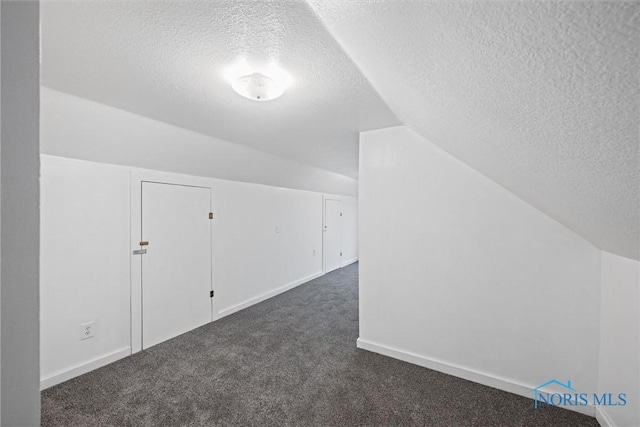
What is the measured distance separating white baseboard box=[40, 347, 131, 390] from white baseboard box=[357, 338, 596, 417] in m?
2.21

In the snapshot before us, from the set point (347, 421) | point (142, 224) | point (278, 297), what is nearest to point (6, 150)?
point (347, 421)

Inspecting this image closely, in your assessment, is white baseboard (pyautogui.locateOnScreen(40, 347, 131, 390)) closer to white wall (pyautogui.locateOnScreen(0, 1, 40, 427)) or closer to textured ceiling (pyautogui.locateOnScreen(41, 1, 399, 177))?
textured ceiling (pyautogui.locateOnScreen(41, 1, 399, 177))

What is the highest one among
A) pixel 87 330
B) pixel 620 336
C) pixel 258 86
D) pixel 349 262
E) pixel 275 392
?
pixel 258 86

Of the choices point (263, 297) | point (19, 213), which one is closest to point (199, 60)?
point (19, 213)

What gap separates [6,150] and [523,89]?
915 millimetres

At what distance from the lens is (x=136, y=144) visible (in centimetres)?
226

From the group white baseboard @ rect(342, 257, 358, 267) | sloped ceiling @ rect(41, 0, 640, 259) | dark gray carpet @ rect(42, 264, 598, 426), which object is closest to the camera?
sloped ceiling @ rect(41, 0, 640, 259)

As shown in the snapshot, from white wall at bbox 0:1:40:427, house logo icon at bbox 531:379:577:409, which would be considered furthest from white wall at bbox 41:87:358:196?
house logo icon at bbox 531:379:577:409

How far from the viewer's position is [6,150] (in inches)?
13.4

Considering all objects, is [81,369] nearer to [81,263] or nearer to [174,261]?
[81,263]

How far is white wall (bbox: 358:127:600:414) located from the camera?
1786 millimetres

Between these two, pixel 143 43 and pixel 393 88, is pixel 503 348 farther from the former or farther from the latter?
pixel 143 43

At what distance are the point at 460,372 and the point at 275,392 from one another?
1.47 metres

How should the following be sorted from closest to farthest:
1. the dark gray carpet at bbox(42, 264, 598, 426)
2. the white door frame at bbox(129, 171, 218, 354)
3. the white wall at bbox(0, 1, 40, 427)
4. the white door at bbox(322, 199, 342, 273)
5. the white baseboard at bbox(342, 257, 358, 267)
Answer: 1. the white wall at bbox(0, 1, 40, 427)
2. the dark gray carpet at bbox(42, 264, 598, 426)
3. the white door frame at bbox(129, 171, 218, 354)
4. the white door at bbox(322, 199, 342, 273)
5. the white baseboard at bbox(342, 257, 358, 267)
